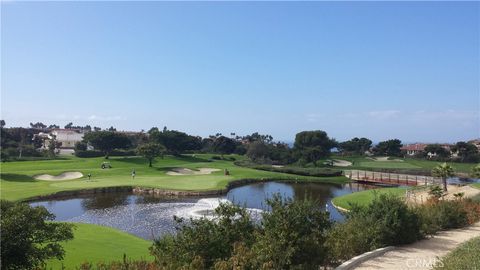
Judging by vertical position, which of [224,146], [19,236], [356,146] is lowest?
[19,236]

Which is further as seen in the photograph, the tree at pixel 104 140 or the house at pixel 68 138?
the house at pixel 68 138

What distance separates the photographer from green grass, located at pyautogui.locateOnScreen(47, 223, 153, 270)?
16.3 metres

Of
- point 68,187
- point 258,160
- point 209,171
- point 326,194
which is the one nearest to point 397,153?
point 258,160

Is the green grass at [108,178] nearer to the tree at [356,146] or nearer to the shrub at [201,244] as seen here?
the shrub at [201,244]

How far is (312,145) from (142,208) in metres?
66.9

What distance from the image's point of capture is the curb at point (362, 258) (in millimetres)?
12655

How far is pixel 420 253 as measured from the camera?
603 inches

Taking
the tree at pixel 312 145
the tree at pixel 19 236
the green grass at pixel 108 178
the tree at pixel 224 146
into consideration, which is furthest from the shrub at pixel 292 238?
the tree at pixel 224 146

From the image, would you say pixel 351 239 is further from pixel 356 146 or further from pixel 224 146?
pixel 356 146

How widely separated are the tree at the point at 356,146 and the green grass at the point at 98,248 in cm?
11431

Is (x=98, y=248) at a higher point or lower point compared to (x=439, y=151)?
lower

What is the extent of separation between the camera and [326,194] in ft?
158

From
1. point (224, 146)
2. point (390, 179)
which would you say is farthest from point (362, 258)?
point (224, 146)

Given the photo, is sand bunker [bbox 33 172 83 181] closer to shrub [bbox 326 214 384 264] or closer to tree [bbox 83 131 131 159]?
tree [bbox 83 131 131 159]
